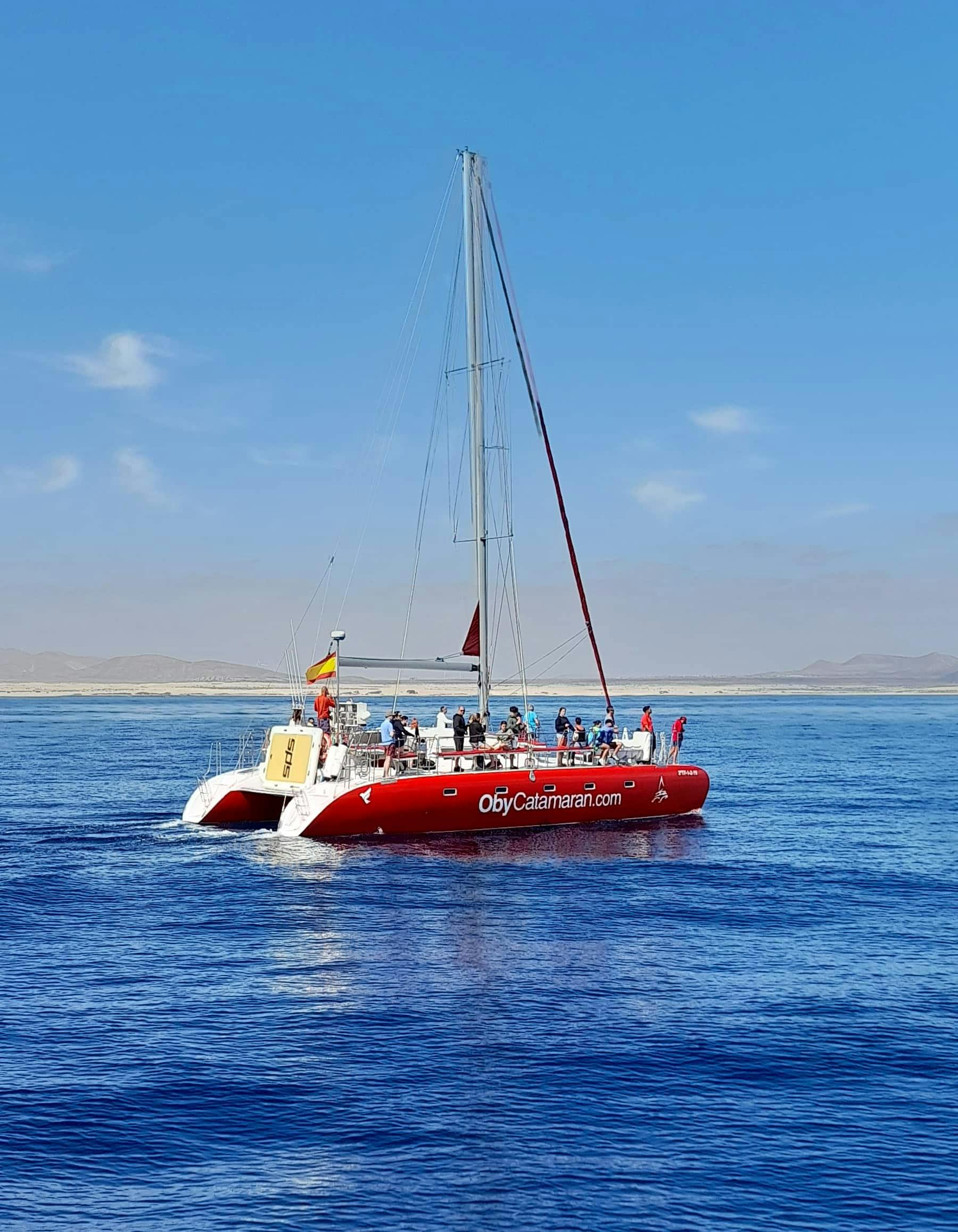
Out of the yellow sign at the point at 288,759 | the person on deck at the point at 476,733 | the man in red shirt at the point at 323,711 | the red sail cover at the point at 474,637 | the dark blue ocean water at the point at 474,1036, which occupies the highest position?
the red sail cover at the point at 474,637

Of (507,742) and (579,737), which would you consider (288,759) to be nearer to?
(507,742)

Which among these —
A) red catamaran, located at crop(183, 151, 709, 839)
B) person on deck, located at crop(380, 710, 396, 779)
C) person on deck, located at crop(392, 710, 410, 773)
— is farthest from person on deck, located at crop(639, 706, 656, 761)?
person on deck, located at crop(380, 710, 396, 779)

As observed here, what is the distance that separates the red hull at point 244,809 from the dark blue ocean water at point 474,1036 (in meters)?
1.46

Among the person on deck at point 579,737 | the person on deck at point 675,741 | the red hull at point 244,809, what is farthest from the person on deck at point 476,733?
the person on deck at point 675,741

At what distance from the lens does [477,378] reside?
3719 cm

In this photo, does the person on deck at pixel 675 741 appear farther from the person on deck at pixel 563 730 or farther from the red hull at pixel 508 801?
the person on deck at pixel 563 730

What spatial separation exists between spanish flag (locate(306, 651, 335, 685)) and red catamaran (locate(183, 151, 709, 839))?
34 cm

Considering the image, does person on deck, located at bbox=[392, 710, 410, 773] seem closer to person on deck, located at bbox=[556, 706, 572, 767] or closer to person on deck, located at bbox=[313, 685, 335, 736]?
person on deck, located at bbox=[313, 685, 335, 736]

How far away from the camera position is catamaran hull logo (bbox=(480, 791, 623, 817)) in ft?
108

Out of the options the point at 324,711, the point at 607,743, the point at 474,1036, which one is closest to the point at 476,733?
the point at 324,711

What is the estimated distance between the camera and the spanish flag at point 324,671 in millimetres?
34094

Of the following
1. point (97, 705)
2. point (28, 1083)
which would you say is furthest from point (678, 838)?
point (97, 705)

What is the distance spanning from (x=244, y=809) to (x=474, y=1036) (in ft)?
63.6

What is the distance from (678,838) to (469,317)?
16695 mm
